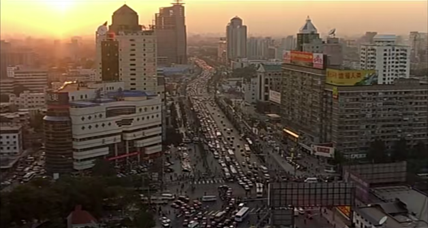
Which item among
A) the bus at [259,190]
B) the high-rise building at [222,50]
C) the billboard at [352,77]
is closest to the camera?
the bus at [259,190]

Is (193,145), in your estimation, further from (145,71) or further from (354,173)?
(354,173)

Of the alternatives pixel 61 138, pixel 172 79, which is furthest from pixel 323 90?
pixel 172 79

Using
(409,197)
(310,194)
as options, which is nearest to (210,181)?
(310,194)

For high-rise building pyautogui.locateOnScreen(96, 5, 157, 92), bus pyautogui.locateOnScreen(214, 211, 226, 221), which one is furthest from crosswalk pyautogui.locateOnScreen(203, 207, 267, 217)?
high-rise building pyautogui.locateOnScreen(96, 5, 157, 92)

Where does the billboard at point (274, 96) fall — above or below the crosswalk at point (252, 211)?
above

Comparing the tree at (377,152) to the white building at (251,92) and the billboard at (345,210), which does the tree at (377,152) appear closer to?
the billboard at (345,210)

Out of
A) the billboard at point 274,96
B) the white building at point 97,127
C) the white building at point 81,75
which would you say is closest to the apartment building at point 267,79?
the billboard at point 274,96
